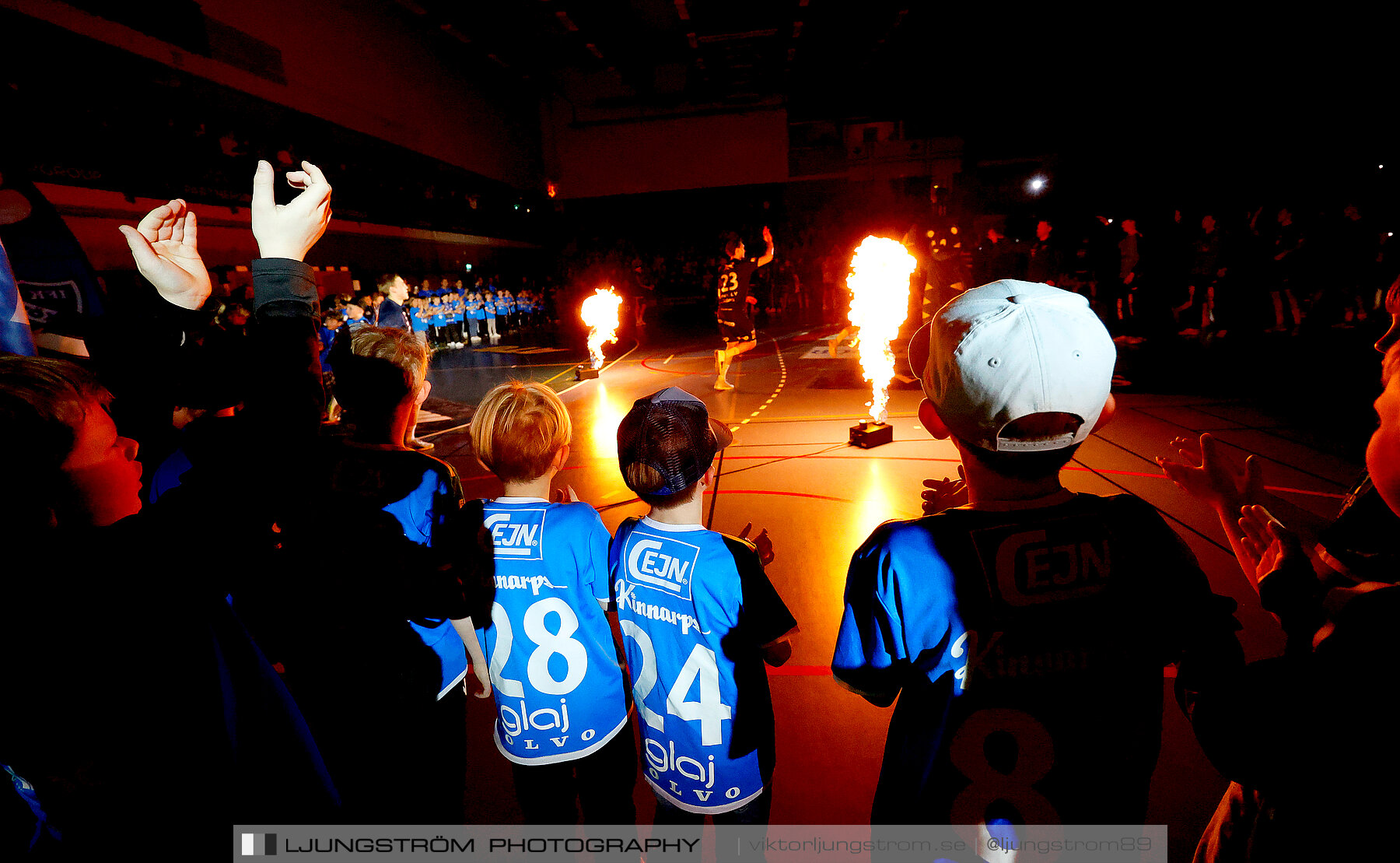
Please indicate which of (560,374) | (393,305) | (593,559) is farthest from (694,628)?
(560,374)

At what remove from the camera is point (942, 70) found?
16.4 m

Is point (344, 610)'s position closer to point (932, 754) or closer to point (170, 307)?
point (170, 307)

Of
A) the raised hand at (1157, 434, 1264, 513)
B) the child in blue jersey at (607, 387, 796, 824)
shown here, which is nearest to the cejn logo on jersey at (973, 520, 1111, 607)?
the raised hand at (1157, 434, 1264, 513)

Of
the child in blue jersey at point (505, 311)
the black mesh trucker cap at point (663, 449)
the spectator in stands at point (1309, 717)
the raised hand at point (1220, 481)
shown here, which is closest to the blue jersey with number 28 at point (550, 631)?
the black mesh trucker cap at point (663, 449)

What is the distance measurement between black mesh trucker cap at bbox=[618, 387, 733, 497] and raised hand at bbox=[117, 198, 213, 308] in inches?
64.6

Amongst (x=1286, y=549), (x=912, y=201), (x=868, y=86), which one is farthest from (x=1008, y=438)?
(x=912, y=201)

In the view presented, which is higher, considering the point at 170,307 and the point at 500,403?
the point at 170,307

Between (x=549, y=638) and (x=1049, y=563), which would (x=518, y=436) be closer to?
(x=549, y=638)

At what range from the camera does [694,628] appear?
6.39 ft

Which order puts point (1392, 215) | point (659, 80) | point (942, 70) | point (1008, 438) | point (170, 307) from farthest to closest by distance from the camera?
point (659, 80) < point (942, 70) < point (1392, 215) < point (170, 307) < point (1008, 438)

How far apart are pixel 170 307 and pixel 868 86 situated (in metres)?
20.8

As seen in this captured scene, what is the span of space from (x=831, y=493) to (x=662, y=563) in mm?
4421

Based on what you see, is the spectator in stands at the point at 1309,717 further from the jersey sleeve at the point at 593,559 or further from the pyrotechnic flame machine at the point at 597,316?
the pyrotechnic flame machine at the point at 597,316

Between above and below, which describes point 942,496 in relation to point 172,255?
below
